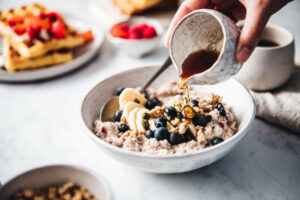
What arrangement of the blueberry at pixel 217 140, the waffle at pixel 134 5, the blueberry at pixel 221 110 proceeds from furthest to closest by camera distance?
the waffle at pixel 134 5 → the blueberry at pixel 221 110 → the blueberry at pixel 217 140

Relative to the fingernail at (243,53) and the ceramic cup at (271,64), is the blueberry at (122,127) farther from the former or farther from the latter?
the ceramic cup at (271,64)

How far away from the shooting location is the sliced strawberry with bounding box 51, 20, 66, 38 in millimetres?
1753

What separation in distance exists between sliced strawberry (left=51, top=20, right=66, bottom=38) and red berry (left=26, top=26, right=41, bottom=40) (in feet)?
0.27

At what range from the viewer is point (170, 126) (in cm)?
105

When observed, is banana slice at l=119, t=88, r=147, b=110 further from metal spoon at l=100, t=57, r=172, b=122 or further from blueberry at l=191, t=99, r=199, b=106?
blueberry at l=191, t=99, r=199, b=106

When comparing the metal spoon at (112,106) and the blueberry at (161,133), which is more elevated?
the blueberry at (161,133)

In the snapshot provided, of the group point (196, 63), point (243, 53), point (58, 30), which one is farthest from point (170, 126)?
point (58, 30)

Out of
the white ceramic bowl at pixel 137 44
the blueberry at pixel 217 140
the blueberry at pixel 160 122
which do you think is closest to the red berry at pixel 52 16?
the white ceramic bowl at pixel 137 44

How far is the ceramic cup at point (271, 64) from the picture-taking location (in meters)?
1.25

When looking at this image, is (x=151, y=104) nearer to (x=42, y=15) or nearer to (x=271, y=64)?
(x=271, y=64)

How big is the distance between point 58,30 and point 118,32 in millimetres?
357

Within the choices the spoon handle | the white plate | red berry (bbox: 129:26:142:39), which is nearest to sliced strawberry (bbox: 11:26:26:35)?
the white plate

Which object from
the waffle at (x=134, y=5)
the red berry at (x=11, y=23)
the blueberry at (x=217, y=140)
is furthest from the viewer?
the waffle at (x=134, y=5)

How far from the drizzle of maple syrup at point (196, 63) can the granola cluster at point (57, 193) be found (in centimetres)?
49
